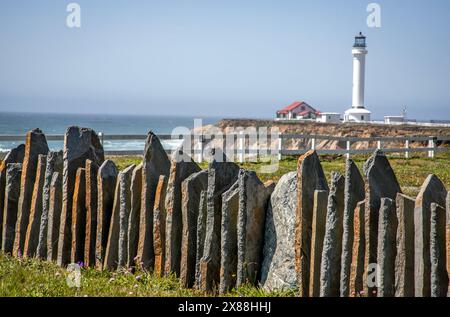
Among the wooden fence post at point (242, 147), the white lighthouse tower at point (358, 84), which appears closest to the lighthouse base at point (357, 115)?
the white lighthouse tower at point (358, 84)

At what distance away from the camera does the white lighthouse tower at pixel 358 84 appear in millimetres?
77062

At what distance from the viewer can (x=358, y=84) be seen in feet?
262

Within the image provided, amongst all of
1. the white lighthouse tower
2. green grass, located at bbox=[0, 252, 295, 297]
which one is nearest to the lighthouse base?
the white lighthouse tower

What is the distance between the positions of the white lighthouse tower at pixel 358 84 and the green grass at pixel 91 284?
72.5 m

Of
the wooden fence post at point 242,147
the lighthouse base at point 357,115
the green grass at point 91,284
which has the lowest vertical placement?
the green grass at point 91,284

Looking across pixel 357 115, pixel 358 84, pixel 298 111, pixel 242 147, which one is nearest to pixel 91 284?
pixel 242 147

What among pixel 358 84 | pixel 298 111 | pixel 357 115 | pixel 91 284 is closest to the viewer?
pixel 91 284

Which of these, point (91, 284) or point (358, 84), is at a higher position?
point (358, 84)

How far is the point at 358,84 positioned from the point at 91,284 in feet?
252

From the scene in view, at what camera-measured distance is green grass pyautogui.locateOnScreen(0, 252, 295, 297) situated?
17.6ft

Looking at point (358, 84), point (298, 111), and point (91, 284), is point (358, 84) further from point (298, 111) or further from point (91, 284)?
point (91, 284)

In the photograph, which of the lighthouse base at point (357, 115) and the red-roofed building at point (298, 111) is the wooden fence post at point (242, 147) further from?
the red-roofed building at point (298, 111)
